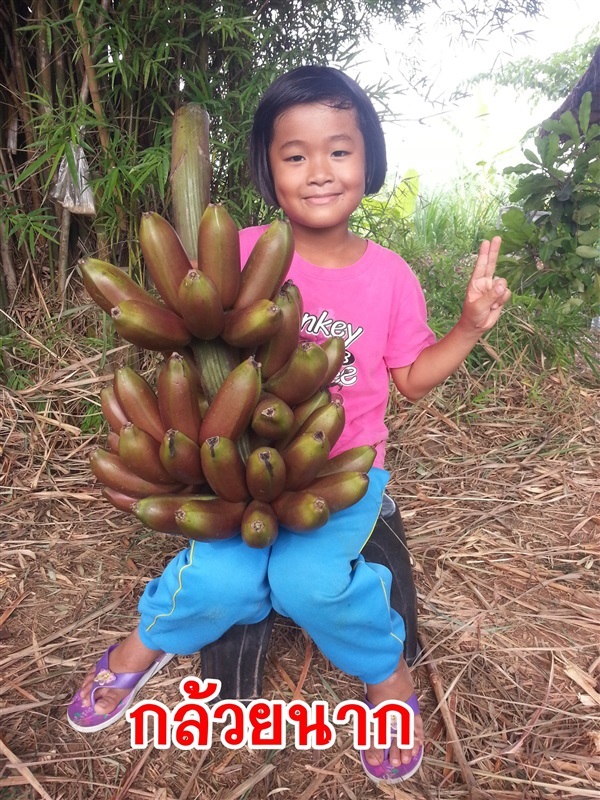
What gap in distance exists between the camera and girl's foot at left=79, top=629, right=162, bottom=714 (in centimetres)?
116

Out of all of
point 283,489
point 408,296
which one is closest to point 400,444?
point 408,296

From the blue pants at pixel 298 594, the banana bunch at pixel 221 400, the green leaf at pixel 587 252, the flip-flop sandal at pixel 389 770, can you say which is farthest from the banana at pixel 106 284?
the green leaf at pixel 587 252

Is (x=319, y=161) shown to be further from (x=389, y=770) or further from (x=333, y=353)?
(x=389, y=770)

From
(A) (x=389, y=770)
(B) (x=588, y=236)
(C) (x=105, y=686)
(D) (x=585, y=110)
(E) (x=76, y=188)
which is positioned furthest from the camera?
(B) (x=588, y=236)

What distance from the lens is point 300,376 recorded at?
94 cm

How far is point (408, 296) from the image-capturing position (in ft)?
4.59

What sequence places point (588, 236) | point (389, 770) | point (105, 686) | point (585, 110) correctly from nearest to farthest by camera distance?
point (389, 770)
point (105, 686)
point (585, 110)
point (588, 236)

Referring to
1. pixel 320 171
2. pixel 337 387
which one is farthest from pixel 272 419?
pixel 320 171

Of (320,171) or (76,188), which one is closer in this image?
(320,171)

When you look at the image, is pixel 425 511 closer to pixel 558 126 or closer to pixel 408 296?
pixel 408 296

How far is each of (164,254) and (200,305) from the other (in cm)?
12

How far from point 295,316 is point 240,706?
76 centimetres

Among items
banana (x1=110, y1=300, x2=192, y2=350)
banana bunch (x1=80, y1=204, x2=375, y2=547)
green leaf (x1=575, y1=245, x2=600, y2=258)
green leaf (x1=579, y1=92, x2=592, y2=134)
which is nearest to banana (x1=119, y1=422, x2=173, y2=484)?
banana bunch (x1=80, y1=204, x2=375, y2=547)

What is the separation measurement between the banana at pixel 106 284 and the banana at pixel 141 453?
7.3 inches
